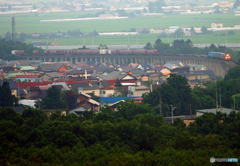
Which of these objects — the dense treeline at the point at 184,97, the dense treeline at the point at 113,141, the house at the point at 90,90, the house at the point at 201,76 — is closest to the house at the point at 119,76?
the house at the point at 90,90

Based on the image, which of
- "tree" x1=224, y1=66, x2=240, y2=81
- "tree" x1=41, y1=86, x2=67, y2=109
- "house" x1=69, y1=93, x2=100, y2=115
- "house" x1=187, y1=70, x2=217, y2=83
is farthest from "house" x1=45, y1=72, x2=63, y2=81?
"tree" x1=41, y1=86, x2=67, y2=109

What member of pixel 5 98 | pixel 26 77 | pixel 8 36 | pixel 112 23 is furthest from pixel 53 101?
pixel 112 23

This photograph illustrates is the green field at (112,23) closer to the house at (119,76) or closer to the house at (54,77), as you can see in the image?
the house at (54,77)

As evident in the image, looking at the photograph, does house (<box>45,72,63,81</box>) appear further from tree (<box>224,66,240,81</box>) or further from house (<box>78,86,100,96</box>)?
tree (<box>224,66,240,81</box>)

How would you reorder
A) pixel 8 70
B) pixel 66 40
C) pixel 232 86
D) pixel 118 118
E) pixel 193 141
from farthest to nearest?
pixel 66 40, pixel 8 70, pixel 232 86, pixel 118 118, pixel 193 141

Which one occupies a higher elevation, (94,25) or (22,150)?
(94,25)

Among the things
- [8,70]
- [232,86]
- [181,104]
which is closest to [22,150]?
[181,104]

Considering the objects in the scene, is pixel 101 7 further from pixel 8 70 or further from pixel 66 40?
pixel 8 70
